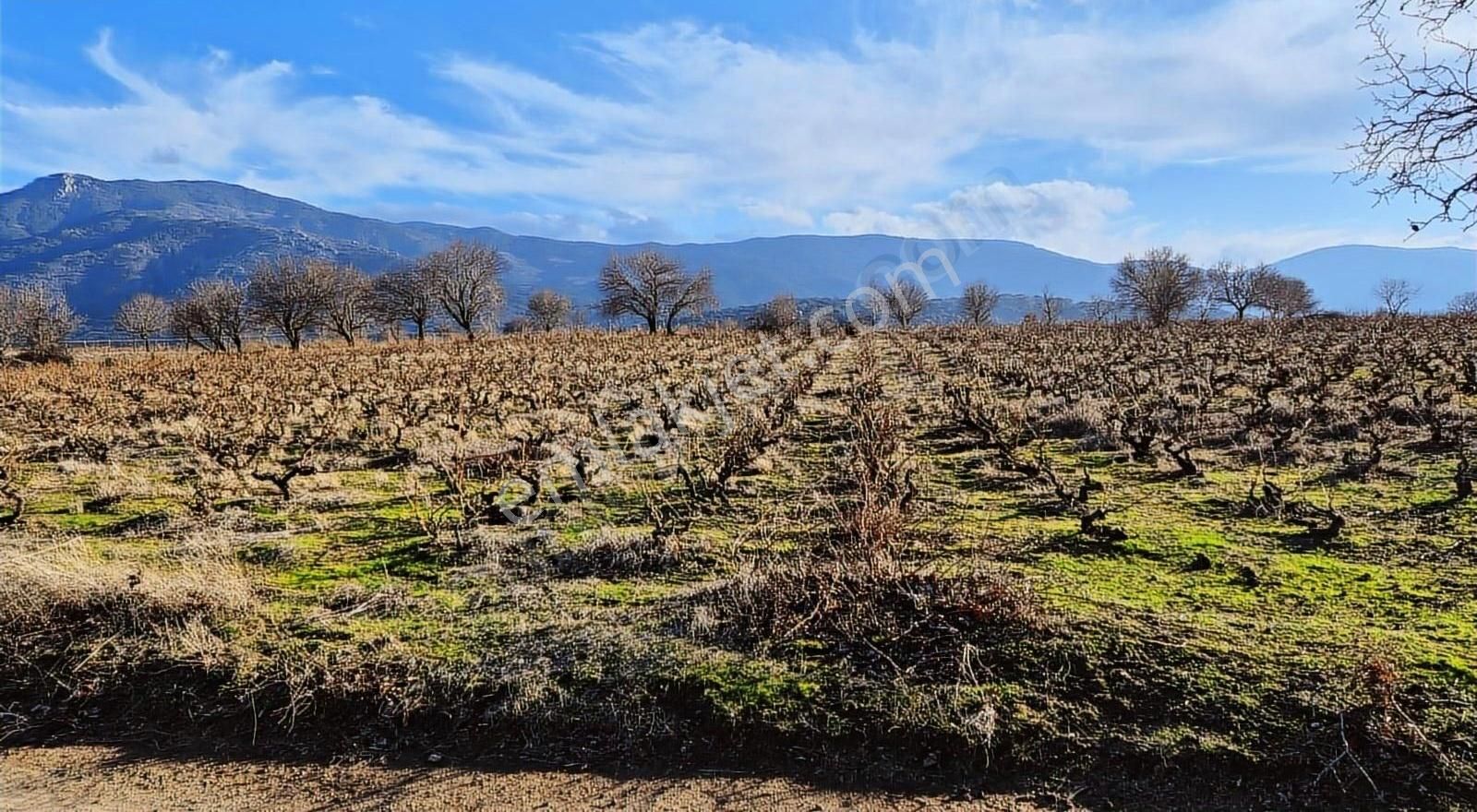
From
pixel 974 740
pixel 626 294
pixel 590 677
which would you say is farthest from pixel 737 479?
pixel 626 294

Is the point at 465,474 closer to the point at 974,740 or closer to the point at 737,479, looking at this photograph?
the point at 737,479

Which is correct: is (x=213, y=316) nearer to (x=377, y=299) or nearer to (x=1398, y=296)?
(x=377, y=299)

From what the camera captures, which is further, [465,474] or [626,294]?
[626,294]

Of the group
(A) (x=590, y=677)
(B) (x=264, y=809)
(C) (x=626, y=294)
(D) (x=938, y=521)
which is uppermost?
(C) (x=626, y=294)

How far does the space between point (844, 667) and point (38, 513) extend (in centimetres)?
940

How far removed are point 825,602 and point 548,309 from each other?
69.1 m

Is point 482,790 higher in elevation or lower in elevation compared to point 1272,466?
lower

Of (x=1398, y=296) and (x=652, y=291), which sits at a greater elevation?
(x=1398, y=296)

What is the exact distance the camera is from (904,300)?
64500 millimetres

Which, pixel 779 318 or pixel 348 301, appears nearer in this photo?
pixel 779 318

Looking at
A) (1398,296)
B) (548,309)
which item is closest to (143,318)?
(548,309)

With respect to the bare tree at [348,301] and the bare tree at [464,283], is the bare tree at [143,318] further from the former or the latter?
the bare tree at [464,283]

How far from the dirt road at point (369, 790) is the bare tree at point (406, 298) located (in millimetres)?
53892

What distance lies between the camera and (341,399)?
57.3 feet
